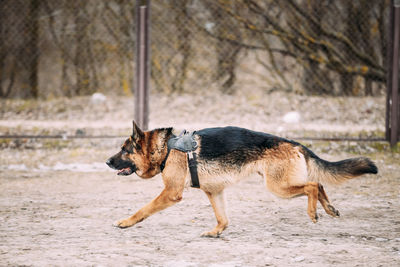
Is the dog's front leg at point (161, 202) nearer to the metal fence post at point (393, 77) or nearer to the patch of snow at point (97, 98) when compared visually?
the metal fence post at point (393, 77)

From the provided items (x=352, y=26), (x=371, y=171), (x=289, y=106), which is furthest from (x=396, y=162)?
(x=289, y=106)

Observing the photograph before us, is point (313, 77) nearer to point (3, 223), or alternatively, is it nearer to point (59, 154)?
point (59, 154)

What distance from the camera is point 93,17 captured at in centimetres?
1148

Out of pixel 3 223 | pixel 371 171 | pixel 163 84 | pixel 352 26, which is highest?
pixel 352 26

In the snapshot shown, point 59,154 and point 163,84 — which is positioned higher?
point 163,84

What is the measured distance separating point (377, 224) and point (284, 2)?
6838 mm

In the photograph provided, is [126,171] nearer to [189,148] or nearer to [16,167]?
[189,148]

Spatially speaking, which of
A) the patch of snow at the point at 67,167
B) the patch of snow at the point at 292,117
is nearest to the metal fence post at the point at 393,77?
the patch of snow at the point at 292,117

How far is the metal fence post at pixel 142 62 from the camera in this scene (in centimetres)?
816

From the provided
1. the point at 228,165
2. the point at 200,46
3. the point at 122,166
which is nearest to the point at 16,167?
the point at 122,166

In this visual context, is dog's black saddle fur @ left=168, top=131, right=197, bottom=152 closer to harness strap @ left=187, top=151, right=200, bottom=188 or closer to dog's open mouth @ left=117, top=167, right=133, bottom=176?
harness strap @ left=187, top=151, right=200, bottom=188

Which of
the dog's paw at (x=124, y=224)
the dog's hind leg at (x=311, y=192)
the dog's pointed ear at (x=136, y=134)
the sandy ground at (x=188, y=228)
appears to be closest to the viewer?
the sandy ground at (x=188, y=228)

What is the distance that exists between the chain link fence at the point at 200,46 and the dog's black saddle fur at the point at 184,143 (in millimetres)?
6125

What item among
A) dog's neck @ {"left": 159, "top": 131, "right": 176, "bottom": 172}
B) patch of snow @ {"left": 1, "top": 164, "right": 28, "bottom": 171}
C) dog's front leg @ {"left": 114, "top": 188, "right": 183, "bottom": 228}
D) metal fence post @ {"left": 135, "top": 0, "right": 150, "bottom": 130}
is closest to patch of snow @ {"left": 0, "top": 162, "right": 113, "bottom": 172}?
patch of snow @ {"left": 1, "top": 164, "right": 28, "bottom": 171}
